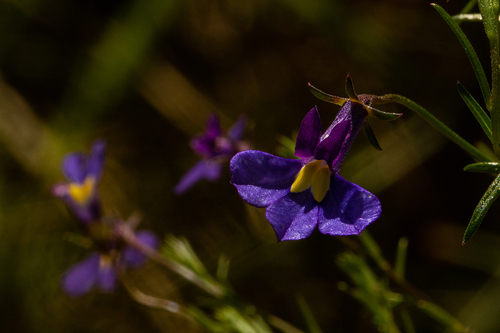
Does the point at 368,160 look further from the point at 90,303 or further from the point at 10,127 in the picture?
the point at 10,127

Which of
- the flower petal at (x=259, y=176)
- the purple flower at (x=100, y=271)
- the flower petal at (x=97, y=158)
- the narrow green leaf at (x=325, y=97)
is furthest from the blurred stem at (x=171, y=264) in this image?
the narrow green leaf at (x=325, y=97)

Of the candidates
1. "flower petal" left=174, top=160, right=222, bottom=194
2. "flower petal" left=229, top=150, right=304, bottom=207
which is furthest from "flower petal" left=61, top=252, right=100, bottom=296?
"flower petal" left=229, top=150, right=304, bottom=207

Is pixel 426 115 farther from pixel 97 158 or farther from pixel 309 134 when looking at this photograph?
pixel 97 158

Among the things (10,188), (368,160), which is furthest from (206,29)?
(10,188)

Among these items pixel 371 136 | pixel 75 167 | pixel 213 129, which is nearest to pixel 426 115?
pixel 371 136

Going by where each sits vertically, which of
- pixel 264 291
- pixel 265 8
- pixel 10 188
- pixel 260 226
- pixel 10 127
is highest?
pixel 265 8

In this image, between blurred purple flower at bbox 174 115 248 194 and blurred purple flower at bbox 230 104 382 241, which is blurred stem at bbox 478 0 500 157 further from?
blurred purple flower at bbox 174 115 248 194
